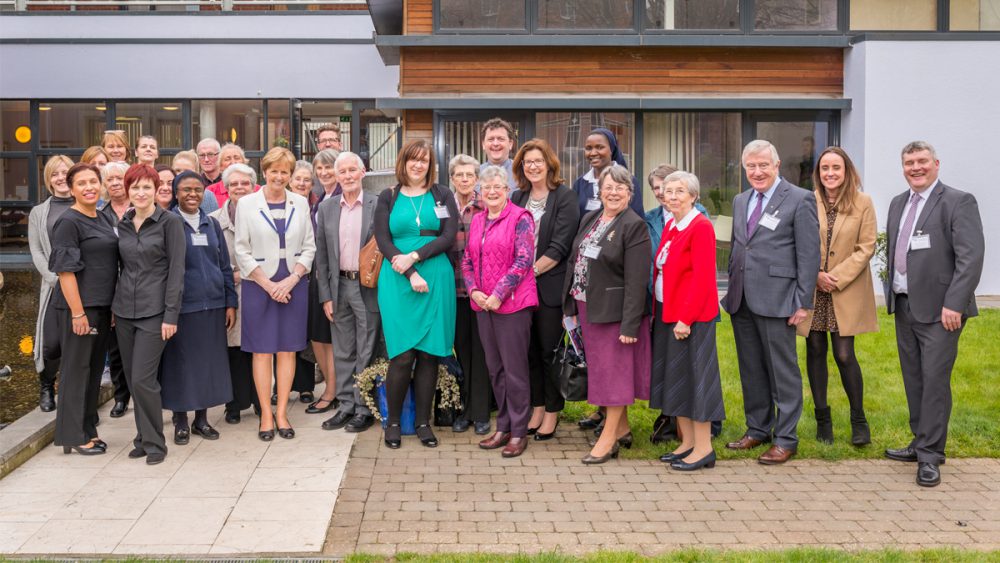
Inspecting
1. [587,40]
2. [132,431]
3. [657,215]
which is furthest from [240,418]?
[587,40]

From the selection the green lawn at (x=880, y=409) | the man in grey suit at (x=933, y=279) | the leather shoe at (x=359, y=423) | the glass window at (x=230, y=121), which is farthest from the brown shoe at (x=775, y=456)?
the glass window at (x=230, y=121)

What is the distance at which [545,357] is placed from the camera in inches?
272

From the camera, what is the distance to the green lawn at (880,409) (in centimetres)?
665

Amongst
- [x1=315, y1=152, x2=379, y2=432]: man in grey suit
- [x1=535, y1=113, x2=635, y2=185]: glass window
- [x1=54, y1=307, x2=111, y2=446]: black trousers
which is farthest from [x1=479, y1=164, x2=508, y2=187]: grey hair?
[x1=535, y1=113, x2=635, y2=185]: glass window

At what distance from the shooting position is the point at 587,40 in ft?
45.8

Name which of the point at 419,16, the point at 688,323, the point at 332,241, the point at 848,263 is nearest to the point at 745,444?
the point at 688,323

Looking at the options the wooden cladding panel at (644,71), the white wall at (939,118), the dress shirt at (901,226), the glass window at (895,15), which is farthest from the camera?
the glass window at (895,15)

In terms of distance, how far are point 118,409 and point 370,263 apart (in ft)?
7.86

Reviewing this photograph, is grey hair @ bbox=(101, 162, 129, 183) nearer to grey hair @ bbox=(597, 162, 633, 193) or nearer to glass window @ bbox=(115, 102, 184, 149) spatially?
grey hair @ bbox=(597, 162, 633, 193)

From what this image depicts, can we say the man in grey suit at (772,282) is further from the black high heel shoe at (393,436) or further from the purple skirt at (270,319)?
the purple skirt at (270,319)

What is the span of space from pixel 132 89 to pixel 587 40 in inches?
455

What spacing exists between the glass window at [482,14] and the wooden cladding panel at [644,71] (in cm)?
34

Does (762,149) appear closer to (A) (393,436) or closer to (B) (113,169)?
(A) (393,436)

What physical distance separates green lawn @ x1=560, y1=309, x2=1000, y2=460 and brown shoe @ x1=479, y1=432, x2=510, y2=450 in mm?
542
